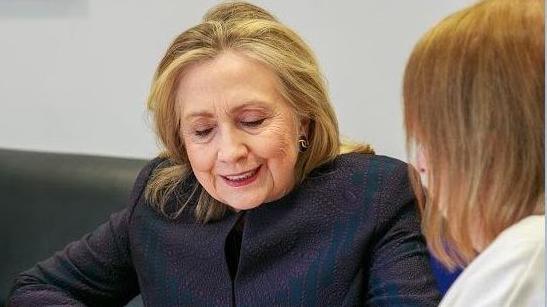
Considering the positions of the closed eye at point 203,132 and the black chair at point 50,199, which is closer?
the closed eye at point 203,132

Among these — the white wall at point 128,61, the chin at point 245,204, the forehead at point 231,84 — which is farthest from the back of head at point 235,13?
the white wall at point 128,61

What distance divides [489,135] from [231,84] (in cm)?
57

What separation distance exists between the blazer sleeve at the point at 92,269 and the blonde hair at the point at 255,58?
0.11 metres

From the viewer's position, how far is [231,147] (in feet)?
4.56

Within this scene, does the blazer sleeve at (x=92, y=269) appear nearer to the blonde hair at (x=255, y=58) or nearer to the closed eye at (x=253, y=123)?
the blonde hair at (x=255, y=58)

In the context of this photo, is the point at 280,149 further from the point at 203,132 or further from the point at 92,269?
the point at 92,269

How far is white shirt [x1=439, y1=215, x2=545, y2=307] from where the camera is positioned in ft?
2.91

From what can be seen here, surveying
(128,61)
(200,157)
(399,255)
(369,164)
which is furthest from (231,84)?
(128,61)

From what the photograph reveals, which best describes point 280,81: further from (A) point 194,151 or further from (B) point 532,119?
(B) point 532,119

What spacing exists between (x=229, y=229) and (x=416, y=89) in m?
0.61

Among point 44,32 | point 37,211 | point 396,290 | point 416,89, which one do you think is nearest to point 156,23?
point 44,32

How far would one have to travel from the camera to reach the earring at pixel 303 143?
147 cm

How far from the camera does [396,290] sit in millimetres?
1351

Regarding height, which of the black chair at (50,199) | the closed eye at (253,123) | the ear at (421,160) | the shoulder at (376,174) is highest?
the ear at (421,160)
